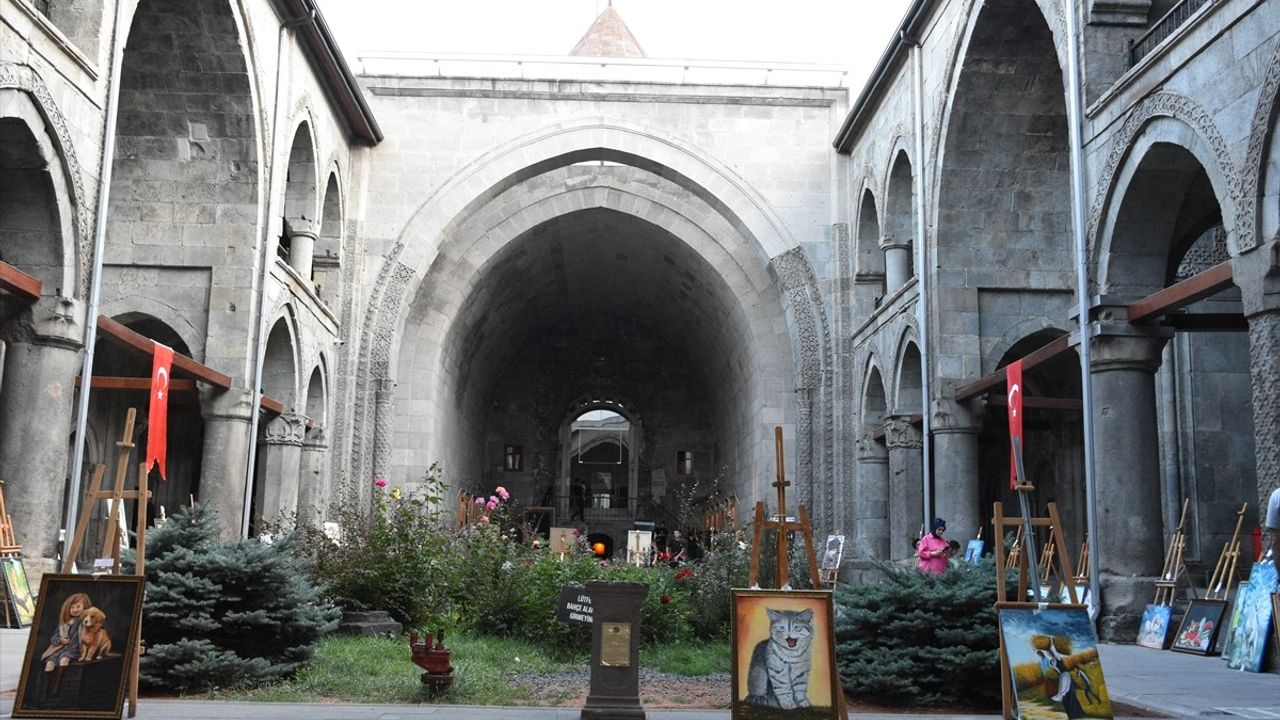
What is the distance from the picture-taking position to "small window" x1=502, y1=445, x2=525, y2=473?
116ft

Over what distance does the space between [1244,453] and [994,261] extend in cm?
437

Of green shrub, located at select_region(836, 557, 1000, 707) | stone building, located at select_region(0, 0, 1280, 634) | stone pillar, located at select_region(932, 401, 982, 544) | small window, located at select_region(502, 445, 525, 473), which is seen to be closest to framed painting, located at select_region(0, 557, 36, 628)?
stone building, located at select_region(0, 0, 1280, 634)

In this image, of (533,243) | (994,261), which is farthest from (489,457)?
(994,261)

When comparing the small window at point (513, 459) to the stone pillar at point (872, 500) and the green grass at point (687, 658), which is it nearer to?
the stone pillar at point (872, 500)

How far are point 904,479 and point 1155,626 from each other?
7.99 m

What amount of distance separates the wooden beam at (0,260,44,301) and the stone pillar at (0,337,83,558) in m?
0.52

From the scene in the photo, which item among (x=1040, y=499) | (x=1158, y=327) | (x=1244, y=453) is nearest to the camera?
(x=1158, y=327)

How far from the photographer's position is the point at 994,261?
16.8m

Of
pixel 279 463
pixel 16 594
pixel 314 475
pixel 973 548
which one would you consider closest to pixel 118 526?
pixel 16 594

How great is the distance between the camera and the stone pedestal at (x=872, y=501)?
20312 millimetres

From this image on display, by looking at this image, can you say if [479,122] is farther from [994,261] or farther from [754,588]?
[754,588]

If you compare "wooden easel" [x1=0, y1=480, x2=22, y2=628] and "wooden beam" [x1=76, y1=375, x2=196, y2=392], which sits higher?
"wooden beam" [x1=76, y1=375, x2=196, y2=392]

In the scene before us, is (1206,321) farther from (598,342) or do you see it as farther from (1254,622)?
(598,342)

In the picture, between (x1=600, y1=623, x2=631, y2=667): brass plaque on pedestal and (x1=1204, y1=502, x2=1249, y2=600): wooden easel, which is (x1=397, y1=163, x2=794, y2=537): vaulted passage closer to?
Result: (x1=1204, y1=502, x2=1249, y2=600): wooden easel
